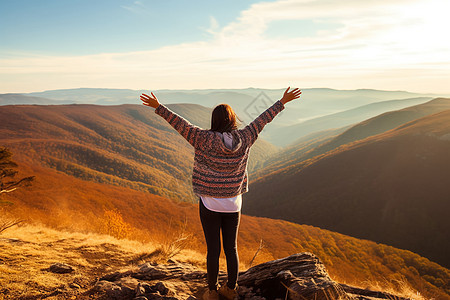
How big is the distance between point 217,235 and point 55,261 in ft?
11.4

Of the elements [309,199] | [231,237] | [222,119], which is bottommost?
[309,199]

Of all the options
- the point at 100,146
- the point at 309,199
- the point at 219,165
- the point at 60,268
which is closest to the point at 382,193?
the point at 309,199

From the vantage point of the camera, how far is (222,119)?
8.84ft

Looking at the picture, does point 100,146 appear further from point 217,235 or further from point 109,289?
point 217,235

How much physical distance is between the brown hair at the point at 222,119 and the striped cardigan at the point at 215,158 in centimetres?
9

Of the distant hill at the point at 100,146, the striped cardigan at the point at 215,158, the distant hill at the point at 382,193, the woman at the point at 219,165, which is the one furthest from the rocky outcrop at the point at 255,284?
the distant hill at the point at 382,193

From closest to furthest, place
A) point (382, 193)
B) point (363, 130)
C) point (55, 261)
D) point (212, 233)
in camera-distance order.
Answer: point (212, 233) < point (55, 261) < point (382, 193) < point (363, 130)

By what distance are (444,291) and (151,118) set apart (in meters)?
175

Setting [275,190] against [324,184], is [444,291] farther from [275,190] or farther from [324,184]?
[275,190]

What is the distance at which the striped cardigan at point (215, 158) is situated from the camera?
8.63 feet

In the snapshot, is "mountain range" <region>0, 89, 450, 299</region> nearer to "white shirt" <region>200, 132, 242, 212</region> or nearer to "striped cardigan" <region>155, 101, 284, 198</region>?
"white shirt" <region>200, 132, 242, 212</region>

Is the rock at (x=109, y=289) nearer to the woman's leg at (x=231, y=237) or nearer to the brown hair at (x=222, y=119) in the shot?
the woman's leg at (x=231, y=237)

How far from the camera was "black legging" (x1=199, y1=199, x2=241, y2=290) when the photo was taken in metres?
2.85

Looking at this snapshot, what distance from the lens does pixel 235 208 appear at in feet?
9.26
